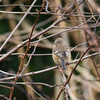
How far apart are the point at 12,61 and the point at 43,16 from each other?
1.90 meters

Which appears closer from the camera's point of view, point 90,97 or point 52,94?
point 90,97

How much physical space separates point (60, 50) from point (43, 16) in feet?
11.9

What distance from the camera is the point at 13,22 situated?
280 inches

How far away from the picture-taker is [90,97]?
209 inches

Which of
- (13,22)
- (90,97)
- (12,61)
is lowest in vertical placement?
(90,97)

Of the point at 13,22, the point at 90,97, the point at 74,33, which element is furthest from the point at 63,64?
the point at 13,22

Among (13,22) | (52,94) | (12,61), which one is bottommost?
(52,94)

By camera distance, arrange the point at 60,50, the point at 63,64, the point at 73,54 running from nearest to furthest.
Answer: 1. the point at 63,64
2. the point at 60,50
3. the point at 73,54

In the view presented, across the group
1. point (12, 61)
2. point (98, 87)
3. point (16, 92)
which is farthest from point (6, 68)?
point (98, 87)

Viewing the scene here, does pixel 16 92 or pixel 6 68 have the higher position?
pixel 6 68

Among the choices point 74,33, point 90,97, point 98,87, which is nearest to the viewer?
point 90,97

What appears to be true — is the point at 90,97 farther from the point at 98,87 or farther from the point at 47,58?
the point at 47,58

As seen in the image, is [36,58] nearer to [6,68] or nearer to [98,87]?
[6,68]

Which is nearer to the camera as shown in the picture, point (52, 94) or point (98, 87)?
point (98, 87)
